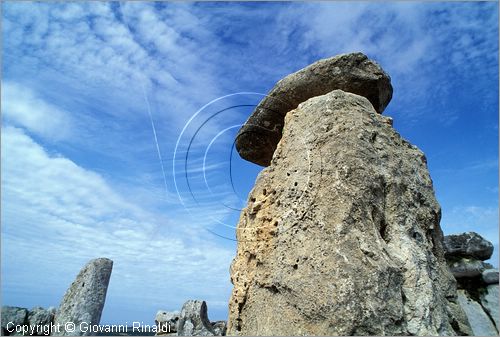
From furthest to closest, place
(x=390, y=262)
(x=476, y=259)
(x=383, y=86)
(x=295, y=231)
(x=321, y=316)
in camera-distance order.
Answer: (x=476, y=259) → (x=383, y=86) → (x=295, y=231) → (x=390, y=262) → (x=321, y=316)

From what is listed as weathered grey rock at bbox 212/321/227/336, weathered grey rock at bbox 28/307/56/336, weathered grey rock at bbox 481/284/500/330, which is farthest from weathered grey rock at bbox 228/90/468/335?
weathered grey rock at bbox 28/307/56/336

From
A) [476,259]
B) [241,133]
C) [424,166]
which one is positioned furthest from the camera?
[476,259]

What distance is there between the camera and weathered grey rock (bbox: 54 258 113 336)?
950 centimetres

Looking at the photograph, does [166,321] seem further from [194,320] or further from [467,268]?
[467,268]

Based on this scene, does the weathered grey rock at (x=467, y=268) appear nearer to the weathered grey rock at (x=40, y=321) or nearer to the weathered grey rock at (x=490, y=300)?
the weathered grey rock at (x=490, y=300)

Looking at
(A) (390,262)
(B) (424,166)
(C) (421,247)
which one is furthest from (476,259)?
(A) (390,262)

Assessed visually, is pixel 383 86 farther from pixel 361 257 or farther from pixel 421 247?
pixel 361 257

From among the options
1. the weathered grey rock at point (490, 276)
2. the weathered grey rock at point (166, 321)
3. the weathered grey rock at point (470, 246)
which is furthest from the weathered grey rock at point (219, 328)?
the weathered grey rock at point (490, 276)

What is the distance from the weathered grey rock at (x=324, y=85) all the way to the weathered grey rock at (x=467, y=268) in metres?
6.78

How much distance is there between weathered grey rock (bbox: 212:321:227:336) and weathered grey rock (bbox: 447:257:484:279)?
7229 mm

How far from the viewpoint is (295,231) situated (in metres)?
5.14

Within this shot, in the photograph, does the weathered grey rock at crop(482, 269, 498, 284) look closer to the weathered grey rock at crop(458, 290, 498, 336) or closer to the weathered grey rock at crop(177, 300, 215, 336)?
the weathered grey rock at crop(458, 290, 498, 336)

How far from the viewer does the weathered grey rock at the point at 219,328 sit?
38.3ft

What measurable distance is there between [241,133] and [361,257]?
16.2ft
